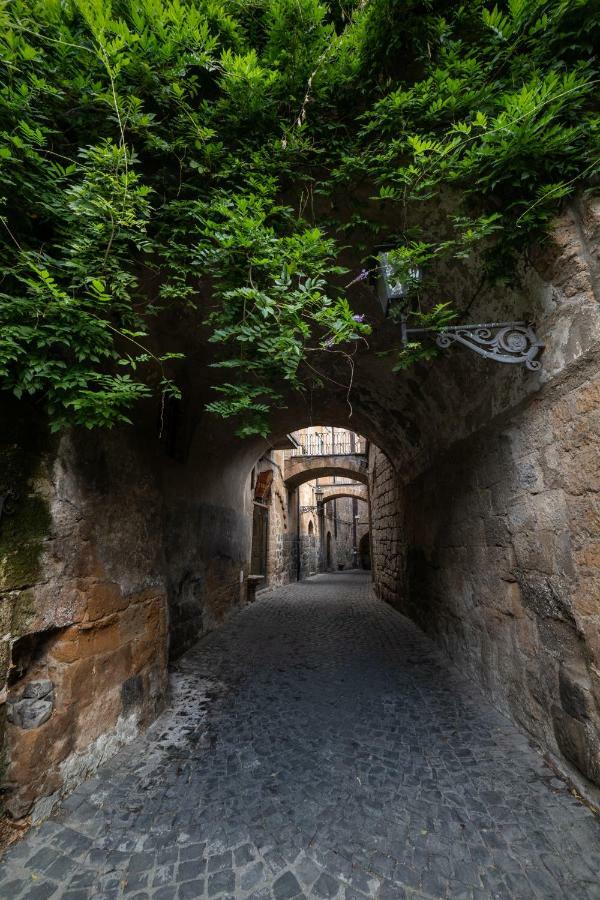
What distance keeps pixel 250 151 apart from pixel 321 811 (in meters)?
3.46

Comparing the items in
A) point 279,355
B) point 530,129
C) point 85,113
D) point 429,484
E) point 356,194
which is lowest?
point 429,484

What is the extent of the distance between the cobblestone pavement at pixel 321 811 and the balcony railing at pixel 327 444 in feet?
34.4

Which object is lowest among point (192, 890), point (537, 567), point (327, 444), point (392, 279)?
point (192, 890)

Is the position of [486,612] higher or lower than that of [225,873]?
higher

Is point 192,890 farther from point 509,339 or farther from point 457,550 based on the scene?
point 457,550

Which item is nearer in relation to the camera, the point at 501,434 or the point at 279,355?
the point at 279,355

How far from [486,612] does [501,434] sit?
1.38m

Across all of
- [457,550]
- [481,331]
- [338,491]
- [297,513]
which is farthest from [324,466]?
[481,331]

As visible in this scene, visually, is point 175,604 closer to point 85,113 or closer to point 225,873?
point 225,873

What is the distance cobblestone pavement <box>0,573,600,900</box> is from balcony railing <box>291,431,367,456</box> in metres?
10.5

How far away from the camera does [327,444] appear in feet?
49.0

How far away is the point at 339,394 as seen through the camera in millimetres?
5500

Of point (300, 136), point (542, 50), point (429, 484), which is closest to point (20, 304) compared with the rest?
point (300, 136)

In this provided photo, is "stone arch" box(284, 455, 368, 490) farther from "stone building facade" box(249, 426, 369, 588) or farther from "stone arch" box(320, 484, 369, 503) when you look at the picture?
"stone arch" box(320, 484, 369, 503)
